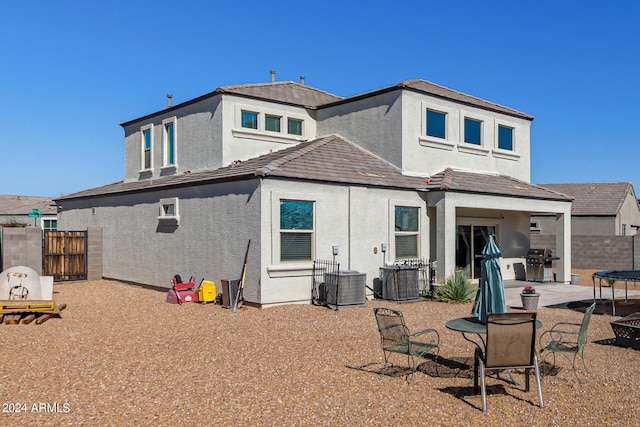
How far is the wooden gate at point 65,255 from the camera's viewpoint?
20703 mm

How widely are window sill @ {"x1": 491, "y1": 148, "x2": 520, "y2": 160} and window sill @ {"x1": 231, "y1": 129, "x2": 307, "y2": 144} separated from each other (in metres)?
6.81

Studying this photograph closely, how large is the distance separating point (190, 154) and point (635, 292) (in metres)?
15.2

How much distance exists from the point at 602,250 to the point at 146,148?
918 inches

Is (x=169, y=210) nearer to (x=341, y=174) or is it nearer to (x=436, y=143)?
(x=341, y=174)

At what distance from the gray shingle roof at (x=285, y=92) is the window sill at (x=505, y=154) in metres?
6.33

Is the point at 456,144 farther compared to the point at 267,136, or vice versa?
the point at 456,144

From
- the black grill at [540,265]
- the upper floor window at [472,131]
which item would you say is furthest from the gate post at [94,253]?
the black grill at [540,265]

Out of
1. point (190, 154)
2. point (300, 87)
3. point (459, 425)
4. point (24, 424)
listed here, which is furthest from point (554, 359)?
point (300, 87)

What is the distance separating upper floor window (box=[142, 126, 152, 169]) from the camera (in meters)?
21.7

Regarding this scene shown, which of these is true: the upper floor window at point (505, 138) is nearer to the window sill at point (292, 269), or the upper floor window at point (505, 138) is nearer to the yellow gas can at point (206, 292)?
the window sill at point (292, 269)

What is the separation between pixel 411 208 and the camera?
56.0ft

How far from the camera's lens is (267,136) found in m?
18.5

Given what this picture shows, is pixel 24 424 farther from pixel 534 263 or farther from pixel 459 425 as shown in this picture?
pixel 534 263

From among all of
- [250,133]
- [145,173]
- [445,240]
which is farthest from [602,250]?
[145,173]
